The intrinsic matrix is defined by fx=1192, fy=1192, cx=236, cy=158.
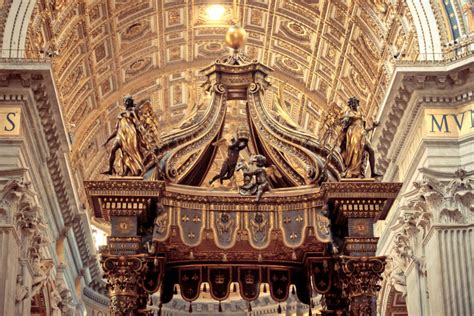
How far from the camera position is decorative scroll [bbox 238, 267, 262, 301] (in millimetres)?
12602

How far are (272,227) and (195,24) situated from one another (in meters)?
11.0

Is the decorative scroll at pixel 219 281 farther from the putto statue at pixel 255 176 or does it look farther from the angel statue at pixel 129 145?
the angel statue at pixel 129 145

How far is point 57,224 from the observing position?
2100 centimetres

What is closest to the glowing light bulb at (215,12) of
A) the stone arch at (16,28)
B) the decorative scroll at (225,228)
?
the stone arch at (16,28)

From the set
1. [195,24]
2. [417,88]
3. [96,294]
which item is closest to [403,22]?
[417,88]

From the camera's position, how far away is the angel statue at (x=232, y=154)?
38.0 ft

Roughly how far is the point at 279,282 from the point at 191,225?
67.7 inches

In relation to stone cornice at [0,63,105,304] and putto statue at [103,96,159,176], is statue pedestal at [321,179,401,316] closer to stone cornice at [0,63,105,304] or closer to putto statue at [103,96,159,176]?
putto statue at [103,96,159,176]

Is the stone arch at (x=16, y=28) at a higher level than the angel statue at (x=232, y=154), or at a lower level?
higher

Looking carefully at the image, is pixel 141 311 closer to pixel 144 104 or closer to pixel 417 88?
pixel 144 104

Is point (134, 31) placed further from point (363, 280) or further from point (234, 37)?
point (363, 280)

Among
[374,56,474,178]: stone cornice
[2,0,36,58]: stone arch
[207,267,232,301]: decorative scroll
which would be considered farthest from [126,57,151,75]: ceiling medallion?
[207,267,232,301]: decorative scroll

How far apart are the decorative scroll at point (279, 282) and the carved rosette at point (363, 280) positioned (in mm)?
1548

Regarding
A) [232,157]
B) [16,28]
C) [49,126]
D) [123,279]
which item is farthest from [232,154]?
[49,126]
